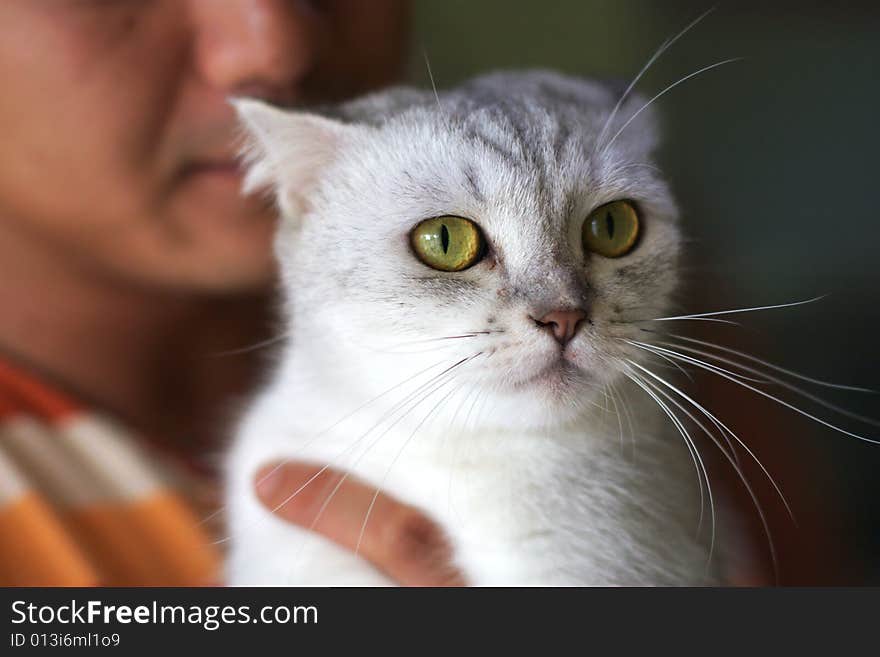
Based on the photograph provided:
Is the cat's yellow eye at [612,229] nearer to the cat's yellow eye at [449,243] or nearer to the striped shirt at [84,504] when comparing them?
the cat's yellow eye at [449,243]

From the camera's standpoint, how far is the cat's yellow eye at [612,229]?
1.12m

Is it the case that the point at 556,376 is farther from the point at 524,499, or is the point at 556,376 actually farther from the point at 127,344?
→ the point at 127,344

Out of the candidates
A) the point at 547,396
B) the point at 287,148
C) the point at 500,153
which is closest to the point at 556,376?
the point at 547,396

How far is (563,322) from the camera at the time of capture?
38.9 inches

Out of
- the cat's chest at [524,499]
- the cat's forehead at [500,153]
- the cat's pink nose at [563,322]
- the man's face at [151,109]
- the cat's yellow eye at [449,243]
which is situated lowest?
the cat's chest at [524,499]

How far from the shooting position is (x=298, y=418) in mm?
1344

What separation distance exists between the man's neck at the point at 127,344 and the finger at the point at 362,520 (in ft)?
1.95

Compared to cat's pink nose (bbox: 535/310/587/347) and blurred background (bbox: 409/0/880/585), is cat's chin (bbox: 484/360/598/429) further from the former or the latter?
blurred background (bbox: 409/0/880/585)

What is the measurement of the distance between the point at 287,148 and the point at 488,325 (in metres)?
0.48

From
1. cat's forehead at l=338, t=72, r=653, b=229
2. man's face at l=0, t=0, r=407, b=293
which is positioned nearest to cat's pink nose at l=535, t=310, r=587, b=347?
cat's forehead at l=338, t=72, r=653, b=229

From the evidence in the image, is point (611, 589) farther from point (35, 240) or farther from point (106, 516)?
point (35, 240)

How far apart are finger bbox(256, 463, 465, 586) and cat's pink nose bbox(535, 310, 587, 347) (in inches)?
16.3

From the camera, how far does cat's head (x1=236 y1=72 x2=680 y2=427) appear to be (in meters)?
1.02

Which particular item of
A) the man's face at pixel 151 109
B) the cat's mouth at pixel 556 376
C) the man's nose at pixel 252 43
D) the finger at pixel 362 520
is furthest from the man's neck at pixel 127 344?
the cat's mouth at pixel 556 376
